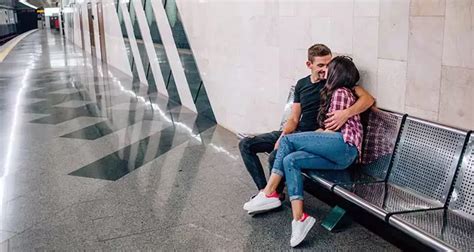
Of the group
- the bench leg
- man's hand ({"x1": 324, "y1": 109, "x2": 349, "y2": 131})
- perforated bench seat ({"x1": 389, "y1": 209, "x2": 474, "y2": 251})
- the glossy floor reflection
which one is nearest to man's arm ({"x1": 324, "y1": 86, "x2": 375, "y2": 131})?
man's hand ({"x1": 324, "y1": 109, "x2": 349, "y2": 131})

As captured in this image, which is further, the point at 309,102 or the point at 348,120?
the point at 309,102

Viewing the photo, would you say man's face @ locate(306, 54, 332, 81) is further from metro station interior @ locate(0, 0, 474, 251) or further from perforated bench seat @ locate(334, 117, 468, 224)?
perforated bench seat @ locate(334, 117, 468, 224)

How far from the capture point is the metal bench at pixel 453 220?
84.1 inches

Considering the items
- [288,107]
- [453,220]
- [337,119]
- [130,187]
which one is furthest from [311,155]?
[130,187]

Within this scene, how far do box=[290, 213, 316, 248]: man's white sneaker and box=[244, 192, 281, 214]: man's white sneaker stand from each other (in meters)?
0.35

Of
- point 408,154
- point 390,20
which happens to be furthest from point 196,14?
point 408,154

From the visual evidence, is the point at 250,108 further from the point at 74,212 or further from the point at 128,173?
the point at 74,212

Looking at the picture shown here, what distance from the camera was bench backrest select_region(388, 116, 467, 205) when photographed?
2.57 meters

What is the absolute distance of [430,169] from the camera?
8.82 ft

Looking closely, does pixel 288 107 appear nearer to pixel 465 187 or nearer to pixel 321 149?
pixel 321 149

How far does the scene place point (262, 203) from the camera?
3191 mm

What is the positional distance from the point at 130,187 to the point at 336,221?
170 cm

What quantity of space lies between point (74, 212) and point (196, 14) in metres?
3.66

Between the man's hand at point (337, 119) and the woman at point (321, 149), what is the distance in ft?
0.11
